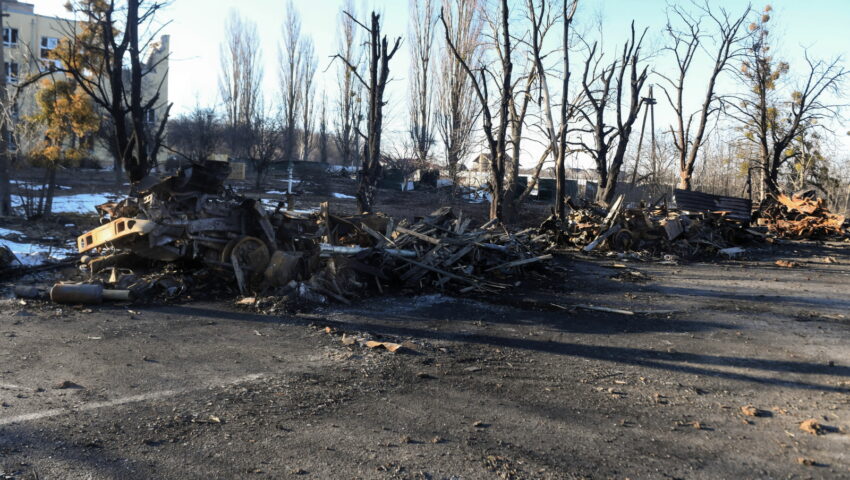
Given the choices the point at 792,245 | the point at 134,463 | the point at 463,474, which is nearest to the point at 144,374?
the point at 134,463

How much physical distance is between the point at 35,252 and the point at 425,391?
28.2 feet

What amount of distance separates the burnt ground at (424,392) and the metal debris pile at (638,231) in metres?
6.61

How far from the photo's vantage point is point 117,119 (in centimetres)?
1249

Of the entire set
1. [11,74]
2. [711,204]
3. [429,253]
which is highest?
[11,74]

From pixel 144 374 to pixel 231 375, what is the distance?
2.42ft

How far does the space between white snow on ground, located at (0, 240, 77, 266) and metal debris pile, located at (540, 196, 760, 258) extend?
1168cm

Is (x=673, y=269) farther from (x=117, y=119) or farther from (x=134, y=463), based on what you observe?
(x=117, y=119)

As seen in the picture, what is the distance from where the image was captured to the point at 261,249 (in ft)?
27.5

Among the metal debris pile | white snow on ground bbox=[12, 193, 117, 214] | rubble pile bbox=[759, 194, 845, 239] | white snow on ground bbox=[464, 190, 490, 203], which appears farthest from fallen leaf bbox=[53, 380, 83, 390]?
white snow on ground bbox=[464, 190, 490, 203]

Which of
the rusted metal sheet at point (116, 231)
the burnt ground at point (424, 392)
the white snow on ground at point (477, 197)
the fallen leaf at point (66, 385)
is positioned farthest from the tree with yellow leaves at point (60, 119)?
the white snow on ground at point (477, 197)

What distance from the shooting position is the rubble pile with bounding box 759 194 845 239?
20188mm

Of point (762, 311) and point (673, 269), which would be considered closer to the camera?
point (762, 311)

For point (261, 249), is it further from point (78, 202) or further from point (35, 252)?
point (78, 202)

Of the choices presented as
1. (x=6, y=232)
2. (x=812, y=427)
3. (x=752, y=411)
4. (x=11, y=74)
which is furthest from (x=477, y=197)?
(x=812, y=427)
